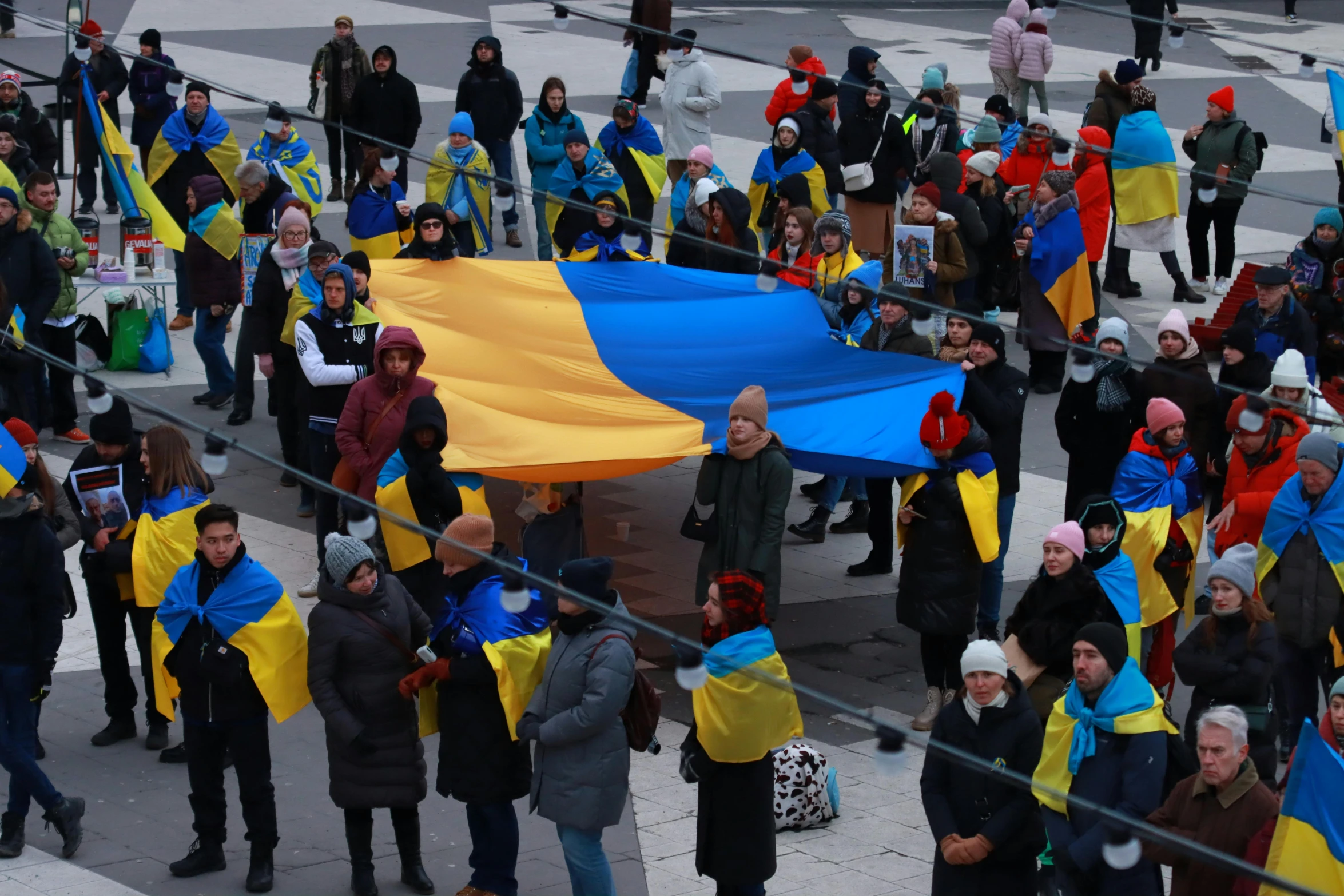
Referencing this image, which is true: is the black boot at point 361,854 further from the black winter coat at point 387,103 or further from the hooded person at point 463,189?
the black winter coat at point 387,103

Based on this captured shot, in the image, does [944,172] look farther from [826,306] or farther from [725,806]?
[725,806]

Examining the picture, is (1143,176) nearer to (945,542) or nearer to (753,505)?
(945,542)

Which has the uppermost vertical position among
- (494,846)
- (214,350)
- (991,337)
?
(991,337)

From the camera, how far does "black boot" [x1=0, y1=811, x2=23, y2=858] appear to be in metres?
7.36

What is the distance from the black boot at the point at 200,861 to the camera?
283 inches

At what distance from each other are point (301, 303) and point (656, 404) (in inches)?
86.9

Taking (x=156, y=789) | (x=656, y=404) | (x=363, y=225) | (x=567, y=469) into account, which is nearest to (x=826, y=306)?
(x=656, y=404)

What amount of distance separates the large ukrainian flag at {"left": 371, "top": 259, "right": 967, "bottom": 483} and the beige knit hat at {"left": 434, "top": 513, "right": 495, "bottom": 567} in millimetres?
1632

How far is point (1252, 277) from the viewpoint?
1273 cm

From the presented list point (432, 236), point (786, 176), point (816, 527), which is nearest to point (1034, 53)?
point (786, 176)

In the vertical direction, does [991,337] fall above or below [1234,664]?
above

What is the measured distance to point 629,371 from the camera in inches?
405

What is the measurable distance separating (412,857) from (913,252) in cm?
664

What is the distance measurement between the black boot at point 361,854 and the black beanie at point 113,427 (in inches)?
88.6
